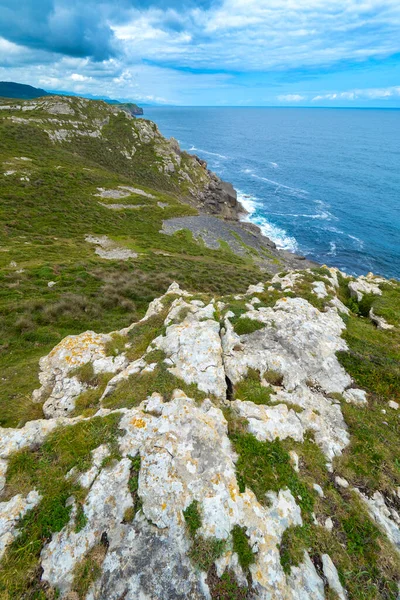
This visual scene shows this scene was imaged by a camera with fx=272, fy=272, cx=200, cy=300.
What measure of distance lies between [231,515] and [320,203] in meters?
109

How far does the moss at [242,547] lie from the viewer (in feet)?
20.9

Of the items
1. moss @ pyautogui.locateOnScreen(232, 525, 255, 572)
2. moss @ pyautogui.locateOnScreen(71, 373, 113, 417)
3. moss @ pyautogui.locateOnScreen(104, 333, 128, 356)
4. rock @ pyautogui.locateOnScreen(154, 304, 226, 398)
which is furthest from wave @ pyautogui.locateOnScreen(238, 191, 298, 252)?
moss @ pyautogui.locateOnScreen(232, 525, 255, 572)

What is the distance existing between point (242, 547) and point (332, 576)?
228 centimetres

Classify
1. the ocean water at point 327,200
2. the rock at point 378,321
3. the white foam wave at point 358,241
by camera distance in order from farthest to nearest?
1. the white foam wave at point 358,241
2. the ocean water at point 327,200
3. the rock at point 378,321

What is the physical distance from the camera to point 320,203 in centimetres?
9900

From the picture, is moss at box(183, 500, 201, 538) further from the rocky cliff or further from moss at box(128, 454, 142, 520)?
moss at box(128, 454, 142, 520)

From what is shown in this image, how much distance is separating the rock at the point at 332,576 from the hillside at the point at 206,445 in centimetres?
3

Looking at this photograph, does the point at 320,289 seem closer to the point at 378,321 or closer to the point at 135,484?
the point at 378,321

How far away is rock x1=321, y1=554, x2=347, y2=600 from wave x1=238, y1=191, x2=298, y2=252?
68858 millimetres

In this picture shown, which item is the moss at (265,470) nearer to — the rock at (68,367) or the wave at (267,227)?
the rock at (68,367)

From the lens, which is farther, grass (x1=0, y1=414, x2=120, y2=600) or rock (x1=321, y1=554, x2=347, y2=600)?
rock (x1=321, y1=554, x2=347, y2=600)

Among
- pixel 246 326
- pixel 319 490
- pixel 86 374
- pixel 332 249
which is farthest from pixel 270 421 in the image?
pixel 332 249

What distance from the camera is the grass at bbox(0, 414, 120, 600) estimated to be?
5824mm

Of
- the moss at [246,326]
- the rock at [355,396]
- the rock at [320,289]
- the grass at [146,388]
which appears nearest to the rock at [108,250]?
the rock at [320,289]
